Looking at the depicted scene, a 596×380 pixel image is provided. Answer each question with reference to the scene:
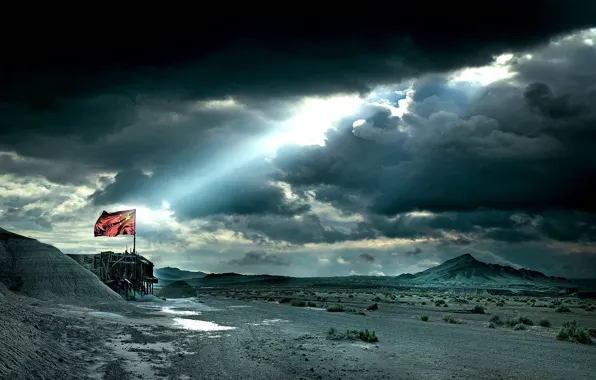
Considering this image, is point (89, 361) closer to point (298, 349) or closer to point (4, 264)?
point (298, 349)

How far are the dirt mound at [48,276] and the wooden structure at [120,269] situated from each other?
4.97m

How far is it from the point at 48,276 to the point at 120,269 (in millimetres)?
11815

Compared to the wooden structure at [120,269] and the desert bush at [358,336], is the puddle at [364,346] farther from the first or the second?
the wooden structure at [120,269]

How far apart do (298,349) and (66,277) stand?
35.6 m

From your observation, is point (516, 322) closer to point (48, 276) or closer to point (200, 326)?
point (200, 326)

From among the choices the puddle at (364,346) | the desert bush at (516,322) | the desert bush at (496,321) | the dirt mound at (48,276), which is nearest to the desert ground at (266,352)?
the puddle at (364,346)

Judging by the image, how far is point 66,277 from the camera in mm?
46625

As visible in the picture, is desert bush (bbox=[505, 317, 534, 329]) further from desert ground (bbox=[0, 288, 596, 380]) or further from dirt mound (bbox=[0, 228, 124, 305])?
dirt mound (bbox=[0, 228, 124, 305])

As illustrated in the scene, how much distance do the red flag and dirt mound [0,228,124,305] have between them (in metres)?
5.49

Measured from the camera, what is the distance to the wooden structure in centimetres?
5494

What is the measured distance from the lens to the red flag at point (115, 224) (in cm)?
5534

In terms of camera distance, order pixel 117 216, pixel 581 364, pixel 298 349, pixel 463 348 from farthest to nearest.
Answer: pixel 117 216, pixel 463 348, pixel 298 349, pixel 581 364

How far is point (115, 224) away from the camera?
55.8 meters

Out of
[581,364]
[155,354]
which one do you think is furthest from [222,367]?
[581,364]
